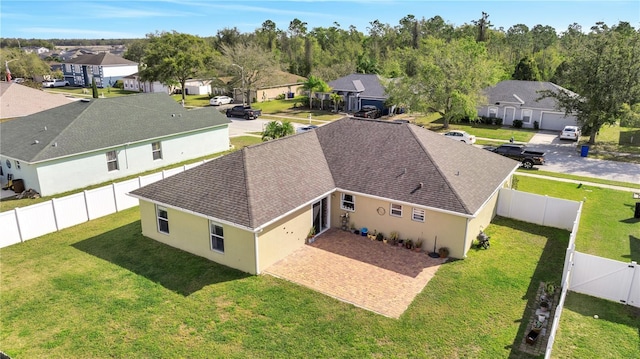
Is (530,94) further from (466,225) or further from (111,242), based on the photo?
(111,242)

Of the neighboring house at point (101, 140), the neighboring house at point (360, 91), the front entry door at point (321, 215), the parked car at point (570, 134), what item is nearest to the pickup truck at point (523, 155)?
the parked car at point (570, 134)

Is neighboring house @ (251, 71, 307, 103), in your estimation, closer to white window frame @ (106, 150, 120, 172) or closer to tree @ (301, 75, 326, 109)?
tree @ (301, 75, 326, 109)

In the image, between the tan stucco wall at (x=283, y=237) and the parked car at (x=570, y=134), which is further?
the parked car at (x=570, y=134)

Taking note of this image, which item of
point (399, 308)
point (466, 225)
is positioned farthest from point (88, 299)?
point (466, 225)

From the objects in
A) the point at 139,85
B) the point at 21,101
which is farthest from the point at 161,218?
the point at 139,85

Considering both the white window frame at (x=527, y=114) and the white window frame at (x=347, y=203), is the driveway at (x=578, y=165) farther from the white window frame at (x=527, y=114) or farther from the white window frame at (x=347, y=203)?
the white window frame at (x=347, y=203)

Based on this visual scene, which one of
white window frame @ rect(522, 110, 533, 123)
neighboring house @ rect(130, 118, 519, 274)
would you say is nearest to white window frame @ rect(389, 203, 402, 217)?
neighboring house @ rect(130, 118, 519, 274)
